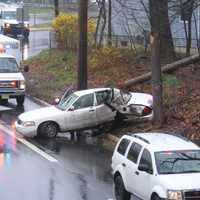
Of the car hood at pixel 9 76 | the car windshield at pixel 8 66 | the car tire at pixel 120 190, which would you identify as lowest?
the car tire at pixel 120 190

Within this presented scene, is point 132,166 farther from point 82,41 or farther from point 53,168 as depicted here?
point 82,41

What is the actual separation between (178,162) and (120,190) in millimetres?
1952

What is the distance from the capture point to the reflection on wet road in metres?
17.3

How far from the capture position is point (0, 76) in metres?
32.7

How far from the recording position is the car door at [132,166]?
51.3ft

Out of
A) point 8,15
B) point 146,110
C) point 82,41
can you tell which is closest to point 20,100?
point 82,41

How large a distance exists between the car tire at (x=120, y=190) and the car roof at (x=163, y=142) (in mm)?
1013

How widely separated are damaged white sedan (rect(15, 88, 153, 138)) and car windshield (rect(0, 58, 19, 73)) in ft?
26.5

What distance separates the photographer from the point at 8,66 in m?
33.8

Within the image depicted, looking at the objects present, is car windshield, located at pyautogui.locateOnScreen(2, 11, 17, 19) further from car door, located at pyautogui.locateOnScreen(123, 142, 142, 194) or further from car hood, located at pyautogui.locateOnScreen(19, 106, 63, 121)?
car door, located at pyautogui.locateOnScreen(123, 142, 142, 194)

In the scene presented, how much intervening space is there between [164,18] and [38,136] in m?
7.40

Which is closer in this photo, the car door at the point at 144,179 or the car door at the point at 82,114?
the car door at the point at 144,179

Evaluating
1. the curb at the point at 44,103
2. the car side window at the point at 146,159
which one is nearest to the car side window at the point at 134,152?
the car side window at the point at 146,159

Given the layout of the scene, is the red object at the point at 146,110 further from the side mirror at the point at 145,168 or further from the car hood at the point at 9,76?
the side mirror at the point at 145,168
